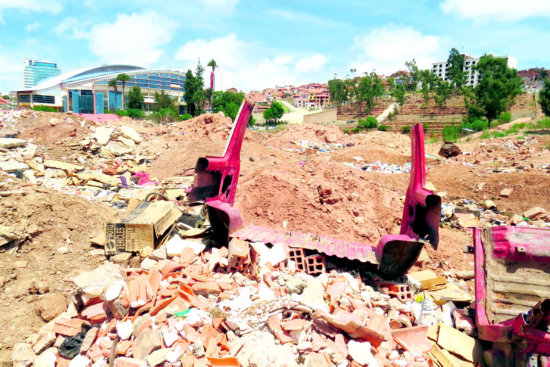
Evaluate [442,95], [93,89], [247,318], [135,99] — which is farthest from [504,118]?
[93,89]

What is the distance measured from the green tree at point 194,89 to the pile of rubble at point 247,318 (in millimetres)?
33626

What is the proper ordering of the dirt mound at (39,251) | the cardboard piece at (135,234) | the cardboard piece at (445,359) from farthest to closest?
the cardboard piece at (135,234) < the dirt mound at (39,251) < the cardboard piece at (445,359)

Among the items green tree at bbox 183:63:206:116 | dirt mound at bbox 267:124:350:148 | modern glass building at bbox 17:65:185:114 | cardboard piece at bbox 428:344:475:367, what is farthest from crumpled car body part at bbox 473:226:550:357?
modern glass building at bbox 17:65:185:114

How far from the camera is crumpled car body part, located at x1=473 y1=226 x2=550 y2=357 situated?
2.47 m

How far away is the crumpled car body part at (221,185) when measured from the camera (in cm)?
343

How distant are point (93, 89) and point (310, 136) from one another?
41092 millimetres

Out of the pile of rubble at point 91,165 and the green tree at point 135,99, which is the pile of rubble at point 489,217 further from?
the green tree at point 135,99

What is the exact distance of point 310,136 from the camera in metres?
21.9

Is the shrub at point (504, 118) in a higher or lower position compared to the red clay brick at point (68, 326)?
higher

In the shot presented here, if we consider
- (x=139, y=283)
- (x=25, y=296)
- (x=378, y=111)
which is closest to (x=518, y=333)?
(x=139, y=283)

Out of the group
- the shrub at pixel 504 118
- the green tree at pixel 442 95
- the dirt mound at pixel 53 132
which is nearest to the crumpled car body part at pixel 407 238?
the dirt mound at pixel 53 132

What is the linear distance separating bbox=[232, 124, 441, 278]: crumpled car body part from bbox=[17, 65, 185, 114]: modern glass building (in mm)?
47200

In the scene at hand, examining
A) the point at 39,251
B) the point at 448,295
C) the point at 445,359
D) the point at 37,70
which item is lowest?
the point at 445,359

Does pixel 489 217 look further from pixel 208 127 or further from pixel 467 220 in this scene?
pixel 208 127
